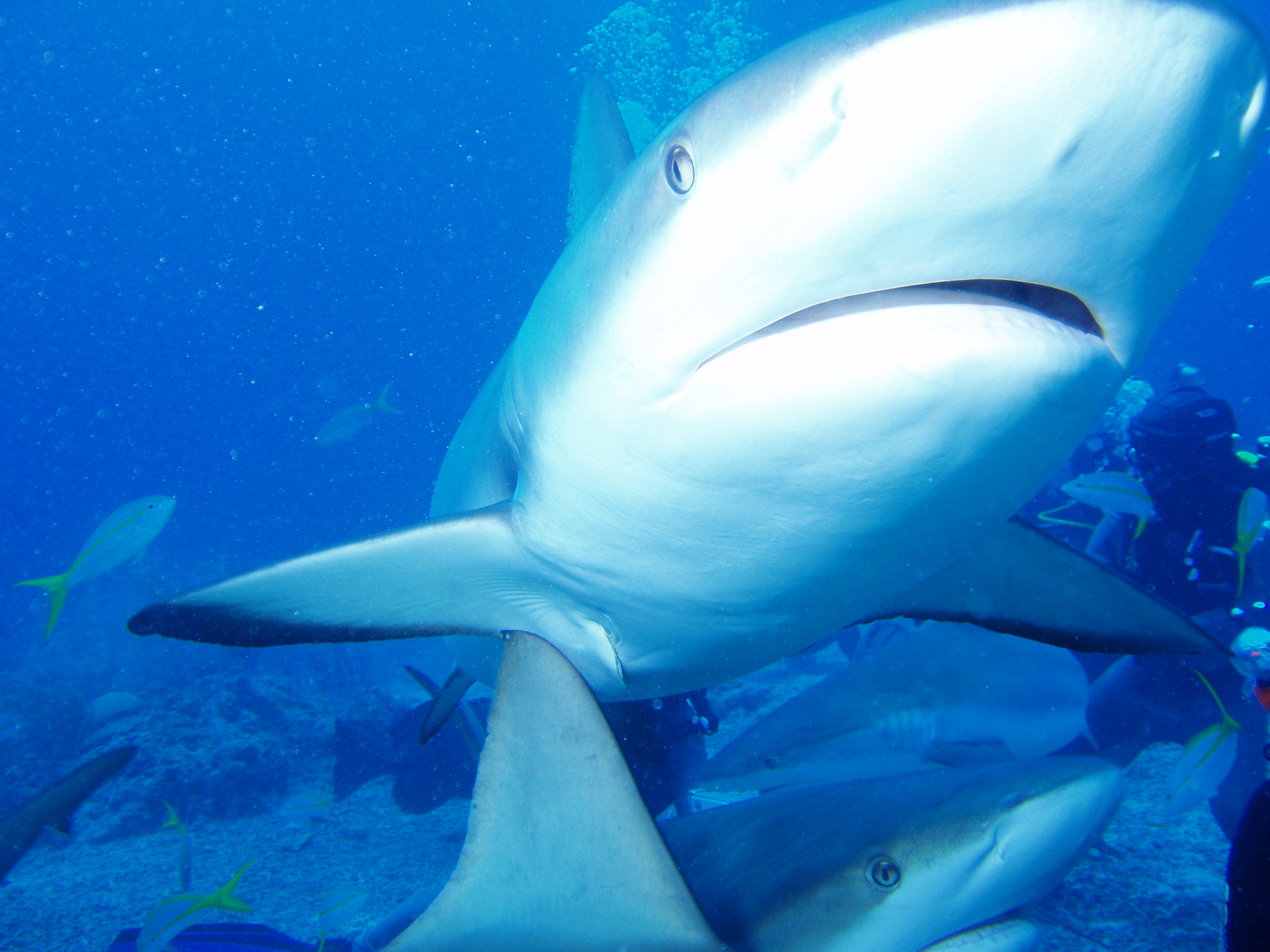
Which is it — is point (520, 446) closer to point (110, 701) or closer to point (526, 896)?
point (526, 896)

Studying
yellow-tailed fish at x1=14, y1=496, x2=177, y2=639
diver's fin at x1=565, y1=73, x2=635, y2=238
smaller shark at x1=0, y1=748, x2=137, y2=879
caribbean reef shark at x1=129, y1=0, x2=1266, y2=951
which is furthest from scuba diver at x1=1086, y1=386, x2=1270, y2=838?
yellow-tailed fish at x1=14, y1=496, x2=177, y2=639

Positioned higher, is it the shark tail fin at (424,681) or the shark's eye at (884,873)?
the shark tail fin at (424,681)

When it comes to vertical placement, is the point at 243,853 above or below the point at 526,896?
above

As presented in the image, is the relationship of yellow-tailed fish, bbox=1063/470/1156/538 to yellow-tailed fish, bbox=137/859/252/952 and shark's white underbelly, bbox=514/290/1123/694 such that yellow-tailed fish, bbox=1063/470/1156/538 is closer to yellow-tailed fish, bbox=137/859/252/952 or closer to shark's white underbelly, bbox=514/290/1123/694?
shark's white underbelly, bbox=514/290/1123/694

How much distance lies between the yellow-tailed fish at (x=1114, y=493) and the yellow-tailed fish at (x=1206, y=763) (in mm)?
1395

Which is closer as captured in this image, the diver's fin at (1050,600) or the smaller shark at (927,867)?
the smaller shark at (927,867)

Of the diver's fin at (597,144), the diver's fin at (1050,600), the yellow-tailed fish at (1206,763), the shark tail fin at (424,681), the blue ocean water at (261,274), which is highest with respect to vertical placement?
the blue ocean water at (261,274)

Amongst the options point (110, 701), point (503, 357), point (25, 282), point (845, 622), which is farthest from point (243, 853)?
point (25, 282)

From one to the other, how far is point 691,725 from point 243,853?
493 cm

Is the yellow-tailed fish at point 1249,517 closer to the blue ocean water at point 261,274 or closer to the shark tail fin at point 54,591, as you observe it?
the shark tail fin at point 54,591

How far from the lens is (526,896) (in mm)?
1489

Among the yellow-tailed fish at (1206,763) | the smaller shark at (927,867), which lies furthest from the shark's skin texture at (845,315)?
the yellow-tailed fish at (1206,763)

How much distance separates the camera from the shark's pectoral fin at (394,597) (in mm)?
1770

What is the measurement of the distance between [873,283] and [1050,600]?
182 cm
